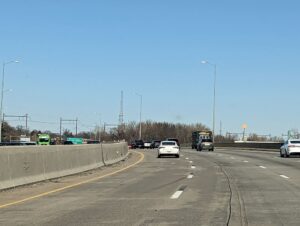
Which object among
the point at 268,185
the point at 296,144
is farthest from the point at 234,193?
the point at 296,144

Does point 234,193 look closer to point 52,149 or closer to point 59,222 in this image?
point 59,222

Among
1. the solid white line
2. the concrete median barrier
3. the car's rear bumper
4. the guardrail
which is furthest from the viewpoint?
the guardrail

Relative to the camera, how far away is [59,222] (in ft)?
35.1

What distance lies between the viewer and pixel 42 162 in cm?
2042

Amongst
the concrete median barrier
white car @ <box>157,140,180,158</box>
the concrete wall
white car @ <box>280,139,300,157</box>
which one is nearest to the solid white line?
the concrete wall

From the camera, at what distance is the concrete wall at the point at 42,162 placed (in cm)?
1723

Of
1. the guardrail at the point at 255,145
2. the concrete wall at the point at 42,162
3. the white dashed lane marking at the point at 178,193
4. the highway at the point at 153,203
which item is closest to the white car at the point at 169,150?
the concrete wall at the point at 42,162

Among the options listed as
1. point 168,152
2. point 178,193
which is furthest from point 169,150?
point 178,193

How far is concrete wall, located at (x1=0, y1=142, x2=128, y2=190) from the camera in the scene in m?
17.2

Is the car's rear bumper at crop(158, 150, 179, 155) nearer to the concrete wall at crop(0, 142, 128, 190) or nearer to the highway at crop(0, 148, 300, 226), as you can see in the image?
the concrete wall at crop(0, 142, 128, 190)

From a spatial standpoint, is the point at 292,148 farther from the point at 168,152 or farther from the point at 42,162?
the point at 42,162

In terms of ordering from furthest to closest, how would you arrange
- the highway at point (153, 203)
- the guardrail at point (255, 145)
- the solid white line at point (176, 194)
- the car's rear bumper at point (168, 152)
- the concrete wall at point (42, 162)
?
the guardrail at point (255, 145), the car's rear bumper at point (168, 152), the concrete wall at point (42, 162), the solid white line at point (176, 194), the highway at point (153, 203)

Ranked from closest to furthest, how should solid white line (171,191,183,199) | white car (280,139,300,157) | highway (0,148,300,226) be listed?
1. highway (0,148,300,226)
2. solid white line (171,191,183,199)
3. white car (280,139,300,157)

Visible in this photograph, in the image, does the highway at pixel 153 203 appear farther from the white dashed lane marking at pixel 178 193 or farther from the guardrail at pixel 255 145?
the guardrail at pixel 255 145
